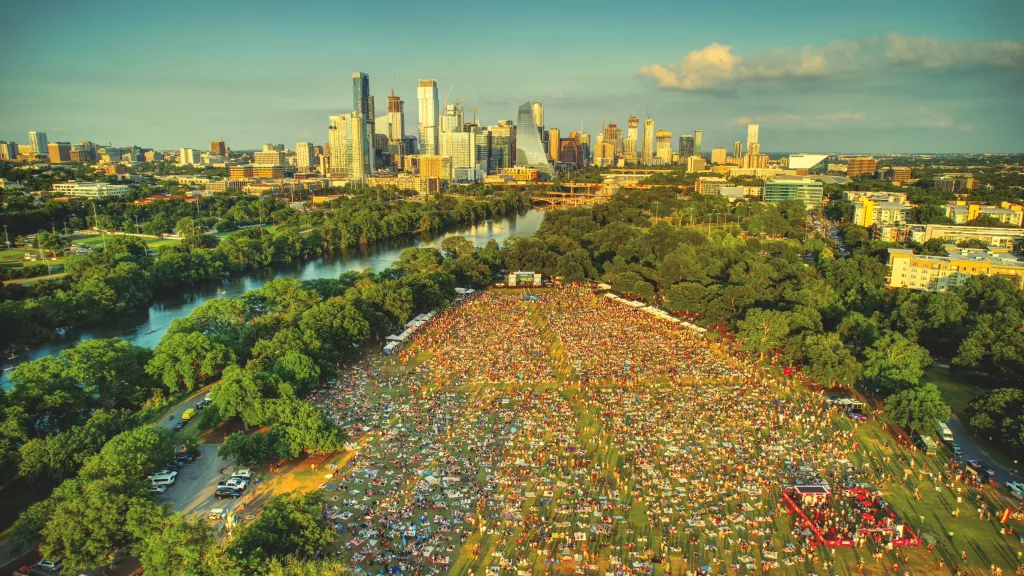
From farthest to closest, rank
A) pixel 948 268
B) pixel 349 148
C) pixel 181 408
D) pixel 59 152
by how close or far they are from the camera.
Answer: pixel 59 152 → pixel 349 148 → pixel 948 268 → pixel 181 408

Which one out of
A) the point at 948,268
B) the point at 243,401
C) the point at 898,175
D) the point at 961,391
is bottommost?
the point at 961,391

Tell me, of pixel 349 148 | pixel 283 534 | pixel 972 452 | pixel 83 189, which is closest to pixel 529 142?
pixel 349 148

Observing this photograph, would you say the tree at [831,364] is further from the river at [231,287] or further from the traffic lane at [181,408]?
the river at [231,287]

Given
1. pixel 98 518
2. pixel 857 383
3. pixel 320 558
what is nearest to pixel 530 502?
pixel 320 558

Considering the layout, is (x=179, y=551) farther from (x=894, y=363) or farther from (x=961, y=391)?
(x=961, y=391)

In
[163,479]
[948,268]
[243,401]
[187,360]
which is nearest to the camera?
[163,479]

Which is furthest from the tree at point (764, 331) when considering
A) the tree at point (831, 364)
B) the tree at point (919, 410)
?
the tree at point (919, 410)

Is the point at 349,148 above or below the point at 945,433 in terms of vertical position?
above

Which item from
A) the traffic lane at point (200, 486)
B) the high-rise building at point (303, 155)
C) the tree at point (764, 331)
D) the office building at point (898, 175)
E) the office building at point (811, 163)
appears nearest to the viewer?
the traffic lane at point (200, 486)
